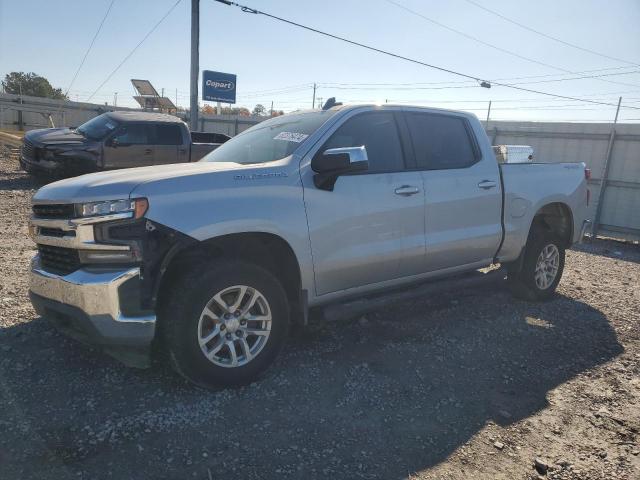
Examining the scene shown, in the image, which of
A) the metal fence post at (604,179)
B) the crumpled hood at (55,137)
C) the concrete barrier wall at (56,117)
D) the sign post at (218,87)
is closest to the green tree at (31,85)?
the concrete barrier wall at (56,117)

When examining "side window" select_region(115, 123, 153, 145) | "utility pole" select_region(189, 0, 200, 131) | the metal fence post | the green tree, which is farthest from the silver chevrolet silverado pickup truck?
the green tree

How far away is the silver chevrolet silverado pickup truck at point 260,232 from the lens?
304 centimetres

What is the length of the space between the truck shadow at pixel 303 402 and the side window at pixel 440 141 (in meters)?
1.54

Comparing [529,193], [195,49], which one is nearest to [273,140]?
[529,193]

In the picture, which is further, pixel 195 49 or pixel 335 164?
pixel 195 49

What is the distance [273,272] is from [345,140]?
3.88ft

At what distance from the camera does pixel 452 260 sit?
4.68 metres

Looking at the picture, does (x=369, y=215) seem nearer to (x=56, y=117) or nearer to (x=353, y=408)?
(x=353, y=408)

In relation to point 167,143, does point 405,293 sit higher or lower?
lower

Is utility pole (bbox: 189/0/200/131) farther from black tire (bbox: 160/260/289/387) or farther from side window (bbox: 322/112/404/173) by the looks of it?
black tire (bbox: 160/260/289/387)

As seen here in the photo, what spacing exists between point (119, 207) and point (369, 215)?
1.80 metres

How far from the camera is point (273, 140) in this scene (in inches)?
166

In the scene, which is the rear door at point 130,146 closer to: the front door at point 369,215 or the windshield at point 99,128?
the windshield at point 99,128

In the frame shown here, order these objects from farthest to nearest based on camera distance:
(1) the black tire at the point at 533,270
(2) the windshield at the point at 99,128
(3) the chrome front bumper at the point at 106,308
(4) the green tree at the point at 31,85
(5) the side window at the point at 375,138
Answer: (4) the green tree at the point at 31,85 < (2) the windshield at the point at 99,128 < (1) the black tire at the point at 533,270 < (5) the side window at the point at 375,138 < (3) the chrome front bumper at the point at 106,308
